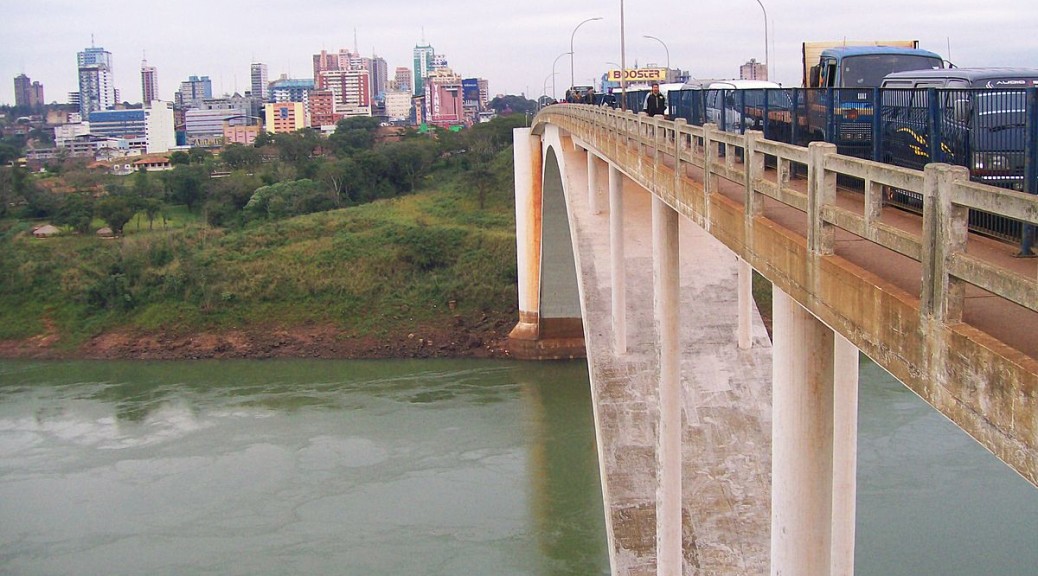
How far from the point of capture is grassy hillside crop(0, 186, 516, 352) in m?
36.6

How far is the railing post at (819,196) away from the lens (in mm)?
5078

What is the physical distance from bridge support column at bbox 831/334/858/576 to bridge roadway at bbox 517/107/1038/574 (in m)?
0.03

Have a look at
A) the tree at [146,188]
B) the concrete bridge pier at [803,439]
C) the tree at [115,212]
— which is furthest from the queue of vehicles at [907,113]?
the tree at [146,188]

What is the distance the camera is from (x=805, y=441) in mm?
5715

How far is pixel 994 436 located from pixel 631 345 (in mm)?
12292

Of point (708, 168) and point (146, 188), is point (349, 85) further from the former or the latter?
point (708, 168)

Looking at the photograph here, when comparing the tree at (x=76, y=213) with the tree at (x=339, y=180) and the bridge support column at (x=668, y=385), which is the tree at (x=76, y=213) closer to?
the tree at (x=339, y=180)

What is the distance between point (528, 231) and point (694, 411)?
60.6 feet

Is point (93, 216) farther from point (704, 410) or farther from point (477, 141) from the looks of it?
point (704, 410)

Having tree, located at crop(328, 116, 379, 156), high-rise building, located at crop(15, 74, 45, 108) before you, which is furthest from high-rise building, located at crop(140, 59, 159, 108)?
tree, located at crop(328, 116, 379, 156)

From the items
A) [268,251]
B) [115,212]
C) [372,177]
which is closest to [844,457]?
[268,251]

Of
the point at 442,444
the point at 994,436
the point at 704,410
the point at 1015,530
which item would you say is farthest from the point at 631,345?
the point at 994,436

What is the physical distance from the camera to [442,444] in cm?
2269

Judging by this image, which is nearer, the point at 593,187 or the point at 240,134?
the point at 593,187
